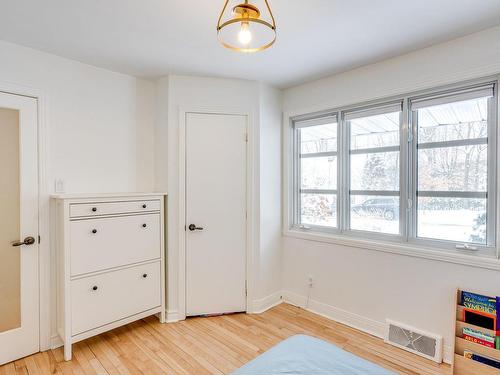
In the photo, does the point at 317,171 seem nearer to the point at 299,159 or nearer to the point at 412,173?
the point at 299,159

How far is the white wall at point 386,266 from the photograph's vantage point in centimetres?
214

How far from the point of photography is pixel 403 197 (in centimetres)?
253

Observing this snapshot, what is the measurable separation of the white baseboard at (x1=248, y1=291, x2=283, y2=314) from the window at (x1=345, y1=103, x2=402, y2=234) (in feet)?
3.90

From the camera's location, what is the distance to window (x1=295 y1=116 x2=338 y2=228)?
10.0 feet

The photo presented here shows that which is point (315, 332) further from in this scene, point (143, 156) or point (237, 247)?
point (143, 156)

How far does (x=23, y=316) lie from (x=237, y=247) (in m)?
1.88

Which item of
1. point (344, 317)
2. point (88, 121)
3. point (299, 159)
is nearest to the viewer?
point (88, 121)

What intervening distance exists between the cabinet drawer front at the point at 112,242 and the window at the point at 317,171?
1.65 meters

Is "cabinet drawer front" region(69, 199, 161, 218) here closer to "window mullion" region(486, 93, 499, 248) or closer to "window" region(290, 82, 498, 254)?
"window" region(290, 82, 498, 254)

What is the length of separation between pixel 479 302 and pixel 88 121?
11.5 feet

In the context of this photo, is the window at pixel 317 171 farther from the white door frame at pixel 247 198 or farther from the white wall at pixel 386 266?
the white door frame at pixel 247 198

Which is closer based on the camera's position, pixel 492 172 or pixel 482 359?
pixel 482 359

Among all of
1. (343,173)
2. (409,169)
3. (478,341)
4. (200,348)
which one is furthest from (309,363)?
(343,173)

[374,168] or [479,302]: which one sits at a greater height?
[374,168]
